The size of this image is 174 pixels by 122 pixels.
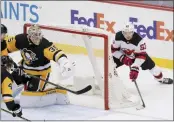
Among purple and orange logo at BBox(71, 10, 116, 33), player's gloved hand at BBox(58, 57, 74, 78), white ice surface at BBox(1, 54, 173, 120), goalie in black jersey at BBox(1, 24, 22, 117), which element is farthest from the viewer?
purple and orange logo at BBox(71, 10, 116, 33)

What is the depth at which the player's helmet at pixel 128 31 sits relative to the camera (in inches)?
194

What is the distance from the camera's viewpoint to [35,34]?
4.58 meters

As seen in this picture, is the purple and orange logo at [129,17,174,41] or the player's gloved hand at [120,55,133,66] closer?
the player's gloved hand at [120,55,133,66]

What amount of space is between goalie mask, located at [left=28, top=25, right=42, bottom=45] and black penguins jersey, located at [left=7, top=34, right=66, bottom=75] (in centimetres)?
5

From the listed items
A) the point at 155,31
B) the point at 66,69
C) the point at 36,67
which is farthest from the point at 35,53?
the point at 155,31

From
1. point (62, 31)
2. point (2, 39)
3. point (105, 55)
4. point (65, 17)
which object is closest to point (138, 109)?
point (105, 55)

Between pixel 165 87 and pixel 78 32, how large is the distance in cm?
96

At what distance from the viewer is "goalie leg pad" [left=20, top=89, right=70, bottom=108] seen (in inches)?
188

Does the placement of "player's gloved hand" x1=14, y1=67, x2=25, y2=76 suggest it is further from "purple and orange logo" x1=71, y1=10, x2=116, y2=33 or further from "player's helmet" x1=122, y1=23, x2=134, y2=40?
"purple and orange logo" x1=71, y1=10, x2=116, y2=33

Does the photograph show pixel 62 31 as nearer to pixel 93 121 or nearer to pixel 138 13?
pixel 93 121

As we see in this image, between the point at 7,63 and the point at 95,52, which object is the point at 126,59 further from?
the point at 7,63

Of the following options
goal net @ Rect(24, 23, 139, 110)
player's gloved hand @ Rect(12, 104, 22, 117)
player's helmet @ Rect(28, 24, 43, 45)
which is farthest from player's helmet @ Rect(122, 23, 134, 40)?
player's gloved hand @ Rect(12, 104, 22, 117)

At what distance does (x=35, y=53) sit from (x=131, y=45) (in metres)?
0.77

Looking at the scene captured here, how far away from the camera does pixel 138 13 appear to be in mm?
5770
